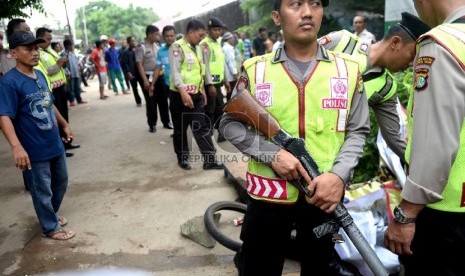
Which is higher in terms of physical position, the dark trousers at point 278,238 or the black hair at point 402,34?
the black hair at point 402,34

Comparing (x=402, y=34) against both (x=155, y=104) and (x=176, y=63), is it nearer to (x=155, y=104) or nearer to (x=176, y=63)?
(x=176, y=63)

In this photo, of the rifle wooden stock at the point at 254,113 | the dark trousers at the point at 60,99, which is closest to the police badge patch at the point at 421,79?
the rifle wooden stock at the point at 254,113

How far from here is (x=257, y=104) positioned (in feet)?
5.56

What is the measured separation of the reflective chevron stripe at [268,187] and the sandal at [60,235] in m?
2.19

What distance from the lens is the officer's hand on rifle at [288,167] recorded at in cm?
162

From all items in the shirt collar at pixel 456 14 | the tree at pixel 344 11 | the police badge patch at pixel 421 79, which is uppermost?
the tree at pixel 344 11

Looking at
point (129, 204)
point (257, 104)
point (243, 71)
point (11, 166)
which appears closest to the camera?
point (257, 104)

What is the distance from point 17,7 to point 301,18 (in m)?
6.35

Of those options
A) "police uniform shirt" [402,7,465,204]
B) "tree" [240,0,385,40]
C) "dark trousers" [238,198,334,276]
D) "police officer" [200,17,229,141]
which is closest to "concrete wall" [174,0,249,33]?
"tree" [240,0,385,40]

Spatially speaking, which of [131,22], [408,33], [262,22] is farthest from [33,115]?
[131,22]

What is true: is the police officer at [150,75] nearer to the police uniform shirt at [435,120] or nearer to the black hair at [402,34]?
the black hair at [402,34]

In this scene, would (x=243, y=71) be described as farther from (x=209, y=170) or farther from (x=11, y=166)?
(x=11, y=166)

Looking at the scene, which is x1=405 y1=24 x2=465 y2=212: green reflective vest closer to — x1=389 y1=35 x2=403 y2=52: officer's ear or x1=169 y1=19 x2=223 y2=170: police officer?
x1=389 y1=35 x2=403 y2=52: officer's ear

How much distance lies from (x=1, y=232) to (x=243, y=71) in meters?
2.95
